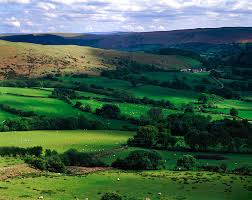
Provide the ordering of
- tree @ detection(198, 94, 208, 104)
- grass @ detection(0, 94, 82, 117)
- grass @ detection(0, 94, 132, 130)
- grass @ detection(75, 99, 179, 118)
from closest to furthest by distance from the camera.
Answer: grass @ detection(0, 94, 132, 130) < grass @ detection(0, 94, 82, 117) < grass @ detection(75, 99, 179, 118) < tree @ detection(198, 94, 208, 104)

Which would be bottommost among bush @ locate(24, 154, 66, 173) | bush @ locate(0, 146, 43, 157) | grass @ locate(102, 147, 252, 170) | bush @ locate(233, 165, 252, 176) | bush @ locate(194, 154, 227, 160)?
bush @ locate(194, 154, 227, 160)

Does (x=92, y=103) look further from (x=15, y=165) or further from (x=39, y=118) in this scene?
(x=15, y=165)

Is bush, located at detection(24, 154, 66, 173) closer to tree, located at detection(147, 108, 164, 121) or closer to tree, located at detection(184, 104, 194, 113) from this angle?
tree, located at detection(147, 108, 164, 121)

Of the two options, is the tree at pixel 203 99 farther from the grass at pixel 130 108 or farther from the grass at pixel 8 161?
the grass at pixel 8 161

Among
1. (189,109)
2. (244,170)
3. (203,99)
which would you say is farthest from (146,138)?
(203,99)

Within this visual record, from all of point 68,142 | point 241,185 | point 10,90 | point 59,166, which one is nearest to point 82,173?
point 59,166

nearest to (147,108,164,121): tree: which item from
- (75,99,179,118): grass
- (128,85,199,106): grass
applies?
(75,99,179,118): grass

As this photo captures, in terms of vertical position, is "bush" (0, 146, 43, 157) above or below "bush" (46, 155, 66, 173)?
below

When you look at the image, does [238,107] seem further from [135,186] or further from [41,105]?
[135,186]
